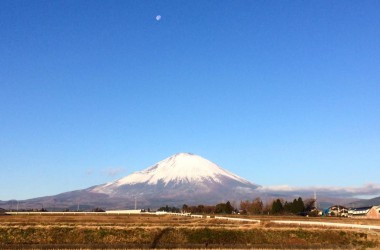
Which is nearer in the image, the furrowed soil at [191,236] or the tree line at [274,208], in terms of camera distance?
the furrowed soil at [191,236]

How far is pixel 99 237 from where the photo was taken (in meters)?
58.2

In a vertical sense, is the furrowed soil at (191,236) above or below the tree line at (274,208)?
below

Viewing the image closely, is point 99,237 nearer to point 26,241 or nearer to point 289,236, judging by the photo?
point 26,241

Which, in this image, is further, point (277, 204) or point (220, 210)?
point (220, 210)

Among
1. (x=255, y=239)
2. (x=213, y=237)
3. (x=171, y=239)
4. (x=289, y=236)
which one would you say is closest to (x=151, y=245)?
(x=171, y=239)

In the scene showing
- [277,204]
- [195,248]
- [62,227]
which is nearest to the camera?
[195,248]

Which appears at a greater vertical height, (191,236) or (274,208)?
(274,208)

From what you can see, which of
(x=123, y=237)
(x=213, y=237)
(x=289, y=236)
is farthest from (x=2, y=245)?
(x=289, y=236)

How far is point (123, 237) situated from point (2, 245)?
46.9ft

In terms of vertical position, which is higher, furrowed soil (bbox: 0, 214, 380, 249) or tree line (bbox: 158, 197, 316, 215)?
tree line (bbox: 158, 197, 316, 215)

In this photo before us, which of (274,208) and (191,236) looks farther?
(274,208)

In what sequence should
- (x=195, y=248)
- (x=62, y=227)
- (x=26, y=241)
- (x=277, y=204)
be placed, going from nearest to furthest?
(x=195, y=248) < (x=26, y=241) < (x=62, y=227) < (x=277, y=204)

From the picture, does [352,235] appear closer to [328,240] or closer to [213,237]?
[328,240]

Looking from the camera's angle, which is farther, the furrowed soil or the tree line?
the tree line
